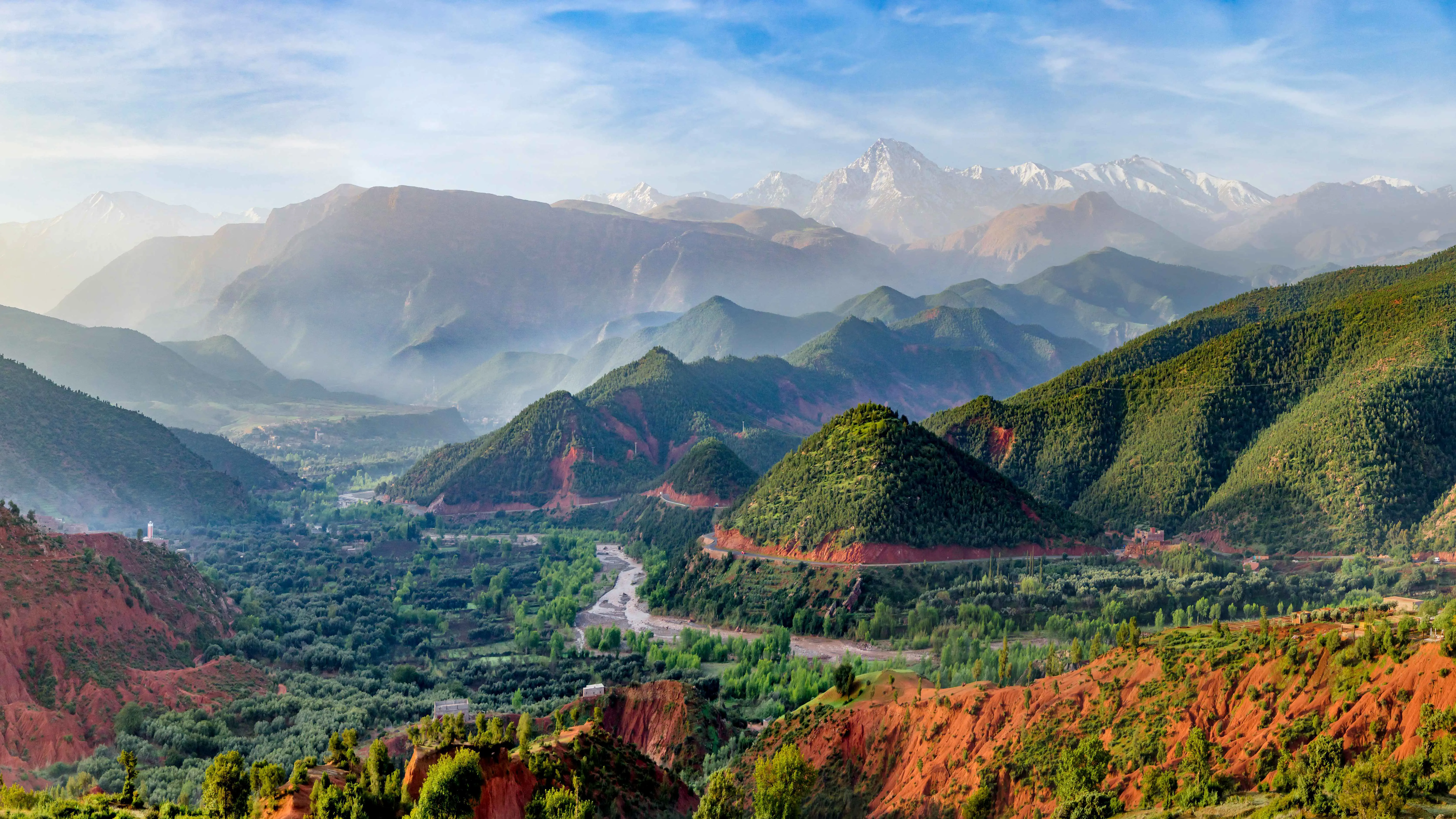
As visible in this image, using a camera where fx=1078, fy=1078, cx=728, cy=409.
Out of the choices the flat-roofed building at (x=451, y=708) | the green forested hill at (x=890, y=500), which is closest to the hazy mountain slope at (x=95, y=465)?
the green forested hill at (x=890, y=500)

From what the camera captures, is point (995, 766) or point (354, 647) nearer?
point (995, 766)

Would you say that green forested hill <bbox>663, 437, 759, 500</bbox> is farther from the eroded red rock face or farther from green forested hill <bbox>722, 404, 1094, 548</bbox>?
the eroded red rock face

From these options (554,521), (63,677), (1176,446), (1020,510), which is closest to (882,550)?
(1020,510)

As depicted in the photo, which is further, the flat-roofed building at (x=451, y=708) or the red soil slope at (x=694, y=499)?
the red soil slope at (x=694, y=499)

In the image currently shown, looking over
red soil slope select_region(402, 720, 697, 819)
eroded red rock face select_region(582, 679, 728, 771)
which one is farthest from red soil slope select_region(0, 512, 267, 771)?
red soil slope select_region(402, 720, 697, 819)

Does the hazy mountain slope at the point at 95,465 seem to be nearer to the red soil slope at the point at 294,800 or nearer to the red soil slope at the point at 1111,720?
the red soil slope at the point at 294,800

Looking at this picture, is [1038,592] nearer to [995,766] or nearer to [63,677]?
[995,766]
